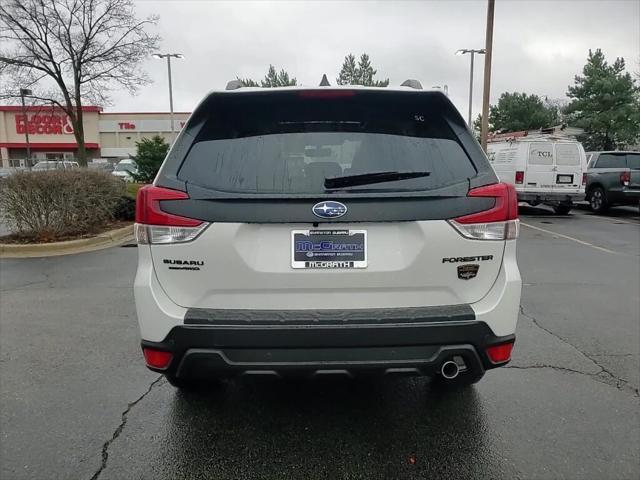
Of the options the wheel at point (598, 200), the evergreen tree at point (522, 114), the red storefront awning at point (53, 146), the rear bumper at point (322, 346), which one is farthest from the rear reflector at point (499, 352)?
the red storefront awning at point (53, 146)

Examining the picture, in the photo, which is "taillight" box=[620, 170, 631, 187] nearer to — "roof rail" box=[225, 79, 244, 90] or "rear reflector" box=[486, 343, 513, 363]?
"rear reflector" box=[486, 343, 513, 363]

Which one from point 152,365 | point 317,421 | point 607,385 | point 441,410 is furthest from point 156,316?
point 607,385

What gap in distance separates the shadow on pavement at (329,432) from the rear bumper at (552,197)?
12847 mm

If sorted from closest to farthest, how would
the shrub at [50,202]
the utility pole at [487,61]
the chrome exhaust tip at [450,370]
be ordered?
the chrome exhaust tip at [450,370] < the shrub at [50,202] < the utility pole at [487,61]

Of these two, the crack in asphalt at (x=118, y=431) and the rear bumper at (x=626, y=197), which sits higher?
the rear bumper at (x=626, y=197)

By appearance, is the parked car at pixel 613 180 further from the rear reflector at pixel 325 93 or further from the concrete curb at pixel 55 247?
the rear reflector at pixel 325 93

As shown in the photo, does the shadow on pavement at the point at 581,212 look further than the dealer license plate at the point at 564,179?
Yes

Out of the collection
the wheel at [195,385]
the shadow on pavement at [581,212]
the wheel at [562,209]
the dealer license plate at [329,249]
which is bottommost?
the shadow on pavement at [581,212]

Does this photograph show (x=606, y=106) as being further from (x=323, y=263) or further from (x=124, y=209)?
(x=323, y=263)

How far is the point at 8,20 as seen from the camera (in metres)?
18.1

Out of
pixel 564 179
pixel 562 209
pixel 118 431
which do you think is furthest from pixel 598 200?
pixel 118 431

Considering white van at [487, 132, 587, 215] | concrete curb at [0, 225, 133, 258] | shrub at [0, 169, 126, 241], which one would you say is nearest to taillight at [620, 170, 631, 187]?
white van at [487, 132, 587, 215]

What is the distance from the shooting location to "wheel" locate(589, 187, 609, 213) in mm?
15633

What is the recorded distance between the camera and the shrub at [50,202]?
852 centimetres
